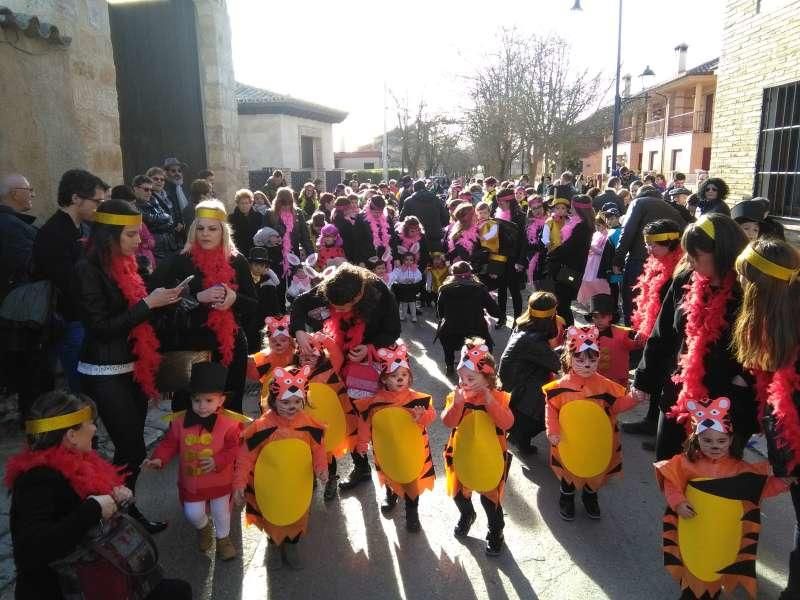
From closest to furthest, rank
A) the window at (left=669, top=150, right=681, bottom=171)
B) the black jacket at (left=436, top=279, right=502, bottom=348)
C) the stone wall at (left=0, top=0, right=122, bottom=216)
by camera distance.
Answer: the stone wall at (left=0, top=0, right=122, bottom=216)
the black jacket at (left=436, top=279, right=502, bottom=348)
the window at (left=669, top=150, right=681, bottom=171)

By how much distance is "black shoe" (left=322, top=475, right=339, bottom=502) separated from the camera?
406cm

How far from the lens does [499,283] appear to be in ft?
25.9

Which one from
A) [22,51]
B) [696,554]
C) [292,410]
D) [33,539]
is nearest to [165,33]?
[22,51]

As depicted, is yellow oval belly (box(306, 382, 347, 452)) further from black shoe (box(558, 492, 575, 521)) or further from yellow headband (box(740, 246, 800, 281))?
yellow headband (box(740, 246, 800, 281))

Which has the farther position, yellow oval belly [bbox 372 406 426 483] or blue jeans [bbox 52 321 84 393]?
blue jeans [bbox 52 321 84 393]

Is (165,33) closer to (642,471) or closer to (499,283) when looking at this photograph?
(499,283)

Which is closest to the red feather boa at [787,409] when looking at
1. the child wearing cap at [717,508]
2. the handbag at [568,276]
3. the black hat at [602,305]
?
the child wearing cap at [717,508]

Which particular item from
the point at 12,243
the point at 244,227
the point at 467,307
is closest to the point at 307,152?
the point at 244,227

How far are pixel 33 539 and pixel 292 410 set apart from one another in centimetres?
137

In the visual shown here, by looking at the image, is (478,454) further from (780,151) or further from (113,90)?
(780,151)

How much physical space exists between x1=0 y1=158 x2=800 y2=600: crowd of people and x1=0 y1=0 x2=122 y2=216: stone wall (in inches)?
61.9

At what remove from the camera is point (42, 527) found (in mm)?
2236

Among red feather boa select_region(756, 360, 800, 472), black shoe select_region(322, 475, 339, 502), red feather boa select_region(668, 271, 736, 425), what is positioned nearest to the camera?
red feather boa select_region(756, 360, 800, 472)

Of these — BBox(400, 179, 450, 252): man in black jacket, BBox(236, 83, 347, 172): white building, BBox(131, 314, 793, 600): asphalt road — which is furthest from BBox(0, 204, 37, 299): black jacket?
BBox(236, 83, 347, 172): white building
